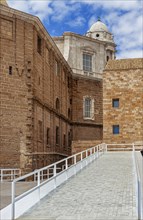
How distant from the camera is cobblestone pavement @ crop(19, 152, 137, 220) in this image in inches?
360

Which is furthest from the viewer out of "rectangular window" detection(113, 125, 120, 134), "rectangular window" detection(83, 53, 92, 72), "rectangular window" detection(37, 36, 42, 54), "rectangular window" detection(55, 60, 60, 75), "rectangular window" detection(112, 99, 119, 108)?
"rectangular window" detection(83, 53, 92, 72)

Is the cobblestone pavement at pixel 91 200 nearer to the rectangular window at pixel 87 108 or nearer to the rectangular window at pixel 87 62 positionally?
the rectangular window at pixel 87 108

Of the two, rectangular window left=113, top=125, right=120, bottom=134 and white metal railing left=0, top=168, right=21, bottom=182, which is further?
rectangular window left=113, top=125, right=120, bottom=134

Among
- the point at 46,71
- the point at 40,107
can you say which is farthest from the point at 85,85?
the point at 40,107

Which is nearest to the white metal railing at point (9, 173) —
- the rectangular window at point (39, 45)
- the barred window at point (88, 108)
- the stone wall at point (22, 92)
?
the stone wall at point (22, 92)

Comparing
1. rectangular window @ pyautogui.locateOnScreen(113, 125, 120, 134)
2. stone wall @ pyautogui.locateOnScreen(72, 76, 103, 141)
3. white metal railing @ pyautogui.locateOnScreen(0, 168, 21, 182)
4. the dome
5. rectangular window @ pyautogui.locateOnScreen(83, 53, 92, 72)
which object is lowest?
white metal railing @ pyautogui.locateOnScreen(0, 168, 21, 182)

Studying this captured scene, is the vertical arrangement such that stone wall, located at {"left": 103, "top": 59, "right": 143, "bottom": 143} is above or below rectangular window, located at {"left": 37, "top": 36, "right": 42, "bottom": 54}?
below

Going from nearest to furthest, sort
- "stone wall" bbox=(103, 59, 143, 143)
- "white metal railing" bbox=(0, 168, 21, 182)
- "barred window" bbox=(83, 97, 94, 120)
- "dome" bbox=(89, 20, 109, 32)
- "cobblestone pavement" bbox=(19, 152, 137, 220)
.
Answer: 1. "cobblestone pavement" bbox=(19, 152, 137, 220)
2. "white metal railing" bbox=(0, 168, 21, 182)
3. "stone wall" bbox=(103, 59, 143, 143)
4. "barred window" bbox=(83, 97, 94, 120)
5. "dome" bbox=(89, 20, 109, 32)

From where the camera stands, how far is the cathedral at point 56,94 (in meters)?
26.0

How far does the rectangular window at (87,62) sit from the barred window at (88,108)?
3.77m

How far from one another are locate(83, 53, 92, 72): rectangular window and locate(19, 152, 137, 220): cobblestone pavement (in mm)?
30550

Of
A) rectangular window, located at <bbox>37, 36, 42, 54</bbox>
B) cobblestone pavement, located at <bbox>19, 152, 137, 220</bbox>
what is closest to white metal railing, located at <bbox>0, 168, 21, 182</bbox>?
cobblestone pavement, located at <bbox>19, 152, 137, 220</bbox>

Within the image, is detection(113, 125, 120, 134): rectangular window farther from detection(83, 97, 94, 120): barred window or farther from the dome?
the dome

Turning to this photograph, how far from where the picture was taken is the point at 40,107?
96.4ft
